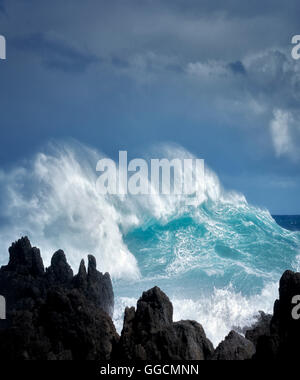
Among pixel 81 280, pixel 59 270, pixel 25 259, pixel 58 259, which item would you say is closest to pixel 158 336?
pixel 81 280

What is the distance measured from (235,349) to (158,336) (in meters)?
1.71

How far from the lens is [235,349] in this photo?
8.93m

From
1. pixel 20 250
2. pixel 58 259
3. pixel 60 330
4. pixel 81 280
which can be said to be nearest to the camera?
pixel 60 330

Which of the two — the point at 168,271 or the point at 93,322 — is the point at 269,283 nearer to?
the point at 168,271

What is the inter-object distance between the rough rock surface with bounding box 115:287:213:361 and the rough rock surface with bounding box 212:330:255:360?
43 cm

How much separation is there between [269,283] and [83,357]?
51.5 ft

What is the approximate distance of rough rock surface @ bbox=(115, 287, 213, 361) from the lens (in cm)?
880

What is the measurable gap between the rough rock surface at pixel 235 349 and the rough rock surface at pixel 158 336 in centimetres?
43

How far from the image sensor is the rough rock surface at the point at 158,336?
8.80m

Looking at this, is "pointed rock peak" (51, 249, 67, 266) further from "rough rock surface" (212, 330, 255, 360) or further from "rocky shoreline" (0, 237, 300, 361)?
"rough rock surface" (212, 330, 255, 360)

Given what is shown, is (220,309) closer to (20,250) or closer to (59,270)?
(59,270)

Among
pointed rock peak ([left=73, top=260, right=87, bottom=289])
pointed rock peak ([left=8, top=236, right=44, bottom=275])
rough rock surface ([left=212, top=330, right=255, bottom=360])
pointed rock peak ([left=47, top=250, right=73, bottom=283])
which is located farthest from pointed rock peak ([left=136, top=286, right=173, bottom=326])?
pointed rock peak ([left=8, top=236, right=44, bottom=275])
